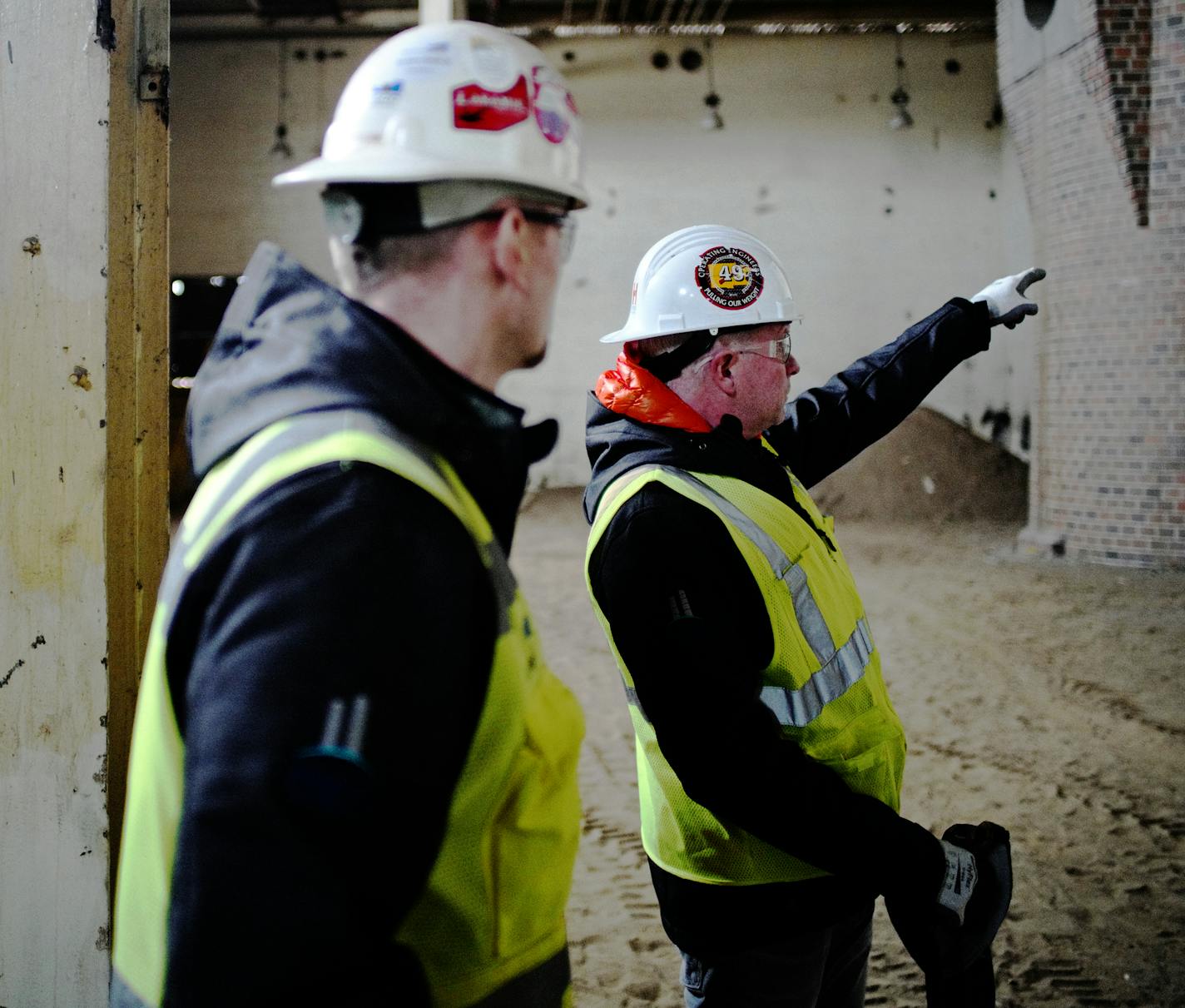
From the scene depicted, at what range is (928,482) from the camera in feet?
39.8

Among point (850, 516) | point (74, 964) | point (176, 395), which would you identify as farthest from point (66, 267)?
point (176, 395)

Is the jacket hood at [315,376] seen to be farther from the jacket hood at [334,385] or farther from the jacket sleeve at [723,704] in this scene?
the jacket sleeve at [723,704]

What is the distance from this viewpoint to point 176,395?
13.7m

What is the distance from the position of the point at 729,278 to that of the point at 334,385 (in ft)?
4.66

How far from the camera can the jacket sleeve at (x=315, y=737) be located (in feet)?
2.71

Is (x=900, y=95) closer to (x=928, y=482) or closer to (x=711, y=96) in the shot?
(x=711, y=96)

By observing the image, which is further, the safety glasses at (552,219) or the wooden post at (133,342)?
the wooden post at (133,342)

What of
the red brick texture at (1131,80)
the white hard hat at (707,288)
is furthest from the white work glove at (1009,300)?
the red brick texture at (1131,80)

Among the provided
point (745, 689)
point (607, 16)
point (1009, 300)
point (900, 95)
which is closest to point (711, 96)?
point (607, 16)

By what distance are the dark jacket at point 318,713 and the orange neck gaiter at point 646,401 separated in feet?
3.46

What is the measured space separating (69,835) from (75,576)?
1.62ft

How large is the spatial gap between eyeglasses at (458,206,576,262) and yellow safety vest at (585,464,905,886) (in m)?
0.60

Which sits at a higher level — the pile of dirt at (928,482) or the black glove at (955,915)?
the pile of dirt at (928,482)

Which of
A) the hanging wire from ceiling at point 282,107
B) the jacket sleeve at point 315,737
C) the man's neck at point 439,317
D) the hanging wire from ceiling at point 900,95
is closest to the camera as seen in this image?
the jacket sleeve at point 315,737
